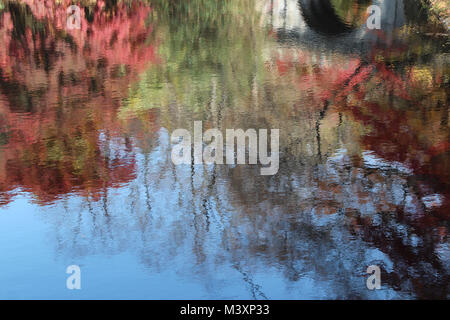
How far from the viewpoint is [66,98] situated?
1293 cm

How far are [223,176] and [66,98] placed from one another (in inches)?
201

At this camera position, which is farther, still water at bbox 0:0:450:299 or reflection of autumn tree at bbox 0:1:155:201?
reflection of autumn tree at bbox 0:1:155:201

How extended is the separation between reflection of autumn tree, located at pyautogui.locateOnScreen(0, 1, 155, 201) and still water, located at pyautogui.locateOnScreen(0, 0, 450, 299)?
0.05 metres

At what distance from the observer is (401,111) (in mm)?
11883

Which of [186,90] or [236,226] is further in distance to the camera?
[186,90]

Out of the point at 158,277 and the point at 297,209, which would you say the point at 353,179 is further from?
the point at 158,277

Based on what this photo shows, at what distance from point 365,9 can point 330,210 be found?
932 inches

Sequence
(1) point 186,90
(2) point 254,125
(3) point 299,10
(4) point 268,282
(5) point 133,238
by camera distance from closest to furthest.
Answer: (4) point 268,282
(5) point 133,238
(2) point 254,125
(1) point 186,90
(3) point 299,10

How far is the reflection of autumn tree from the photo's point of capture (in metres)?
9.01

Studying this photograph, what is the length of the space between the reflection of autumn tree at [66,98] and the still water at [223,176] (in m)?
0.05

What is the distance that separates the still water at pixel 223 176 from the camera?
6277 mm

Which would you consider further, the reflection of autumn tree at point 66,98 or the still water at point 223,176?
the reflection of autumn tree at point 66,98

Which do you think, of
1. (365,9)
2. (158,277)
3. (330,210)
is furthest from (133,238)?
(365,9)
